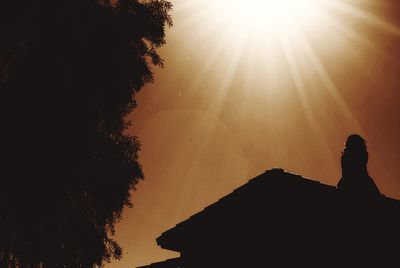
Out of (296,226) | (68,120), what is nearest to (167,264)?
(296,226)

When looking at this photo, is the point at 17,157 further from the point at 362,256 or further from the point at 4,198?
the point at 362,256

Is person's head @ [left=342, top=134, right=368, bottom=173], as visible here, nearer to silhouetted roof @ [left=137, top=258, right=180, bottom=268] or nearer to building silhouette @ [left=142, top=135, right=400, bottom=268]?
building silhouette @ [left=142, top=135, right=400, bottom=268]

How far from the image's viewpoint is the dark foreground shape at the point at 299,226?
31.0ft

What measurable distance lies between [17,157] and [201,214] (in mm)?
4923

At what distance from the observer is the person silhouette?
12.5 m

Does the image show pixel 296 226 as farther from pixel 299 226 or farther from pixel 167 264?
pixel 167 264

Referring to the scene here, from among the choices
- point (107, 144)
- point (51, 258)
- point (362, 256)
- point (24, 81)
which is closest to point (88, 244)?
point (51, 258)

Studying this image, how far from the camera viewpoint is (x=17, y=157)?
38.7ft

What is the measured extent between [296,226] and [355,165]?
409cm

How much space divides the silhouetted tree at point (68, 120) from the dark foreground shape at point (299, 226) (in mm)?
4364

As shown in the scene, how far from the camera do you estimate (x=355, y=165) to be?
1303 cm

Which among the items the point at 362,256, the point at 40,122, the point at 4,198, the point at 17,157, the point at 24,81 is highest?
the point at 24,81

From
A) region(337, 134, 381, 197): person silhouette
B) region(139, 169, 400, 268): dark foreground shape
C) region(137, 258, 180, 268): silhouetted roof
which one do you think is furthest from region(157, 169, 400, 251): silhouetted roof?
region(337, 134, 381, 197): person silhouette

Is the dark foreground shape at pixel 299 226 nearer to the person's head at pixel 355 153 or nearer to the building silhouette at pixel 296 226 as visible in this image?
the building silhouette at pixel 296 226
